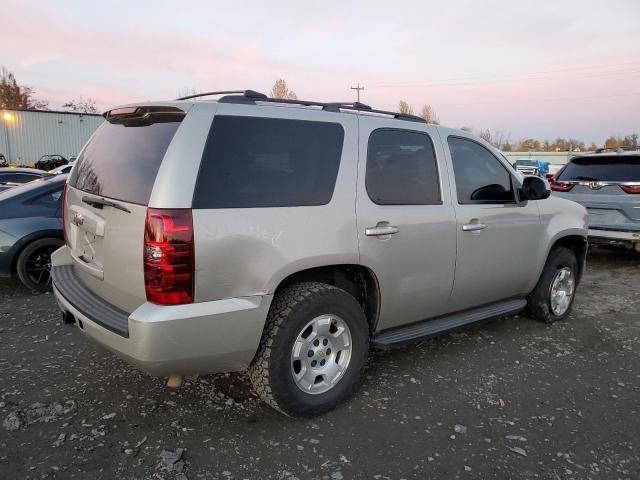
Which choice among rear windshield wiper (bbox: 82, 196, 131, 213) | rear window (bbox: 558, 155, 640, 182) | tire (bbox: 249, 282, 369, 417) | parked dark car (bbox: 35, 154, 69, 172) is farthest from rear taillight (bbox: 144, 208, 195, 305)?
parked dark car (bbox: 35, 154, 69, 172)

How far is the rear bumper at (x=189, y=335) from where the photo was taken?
2.45 meters

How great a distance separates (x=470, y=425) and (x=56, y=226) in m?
5.02

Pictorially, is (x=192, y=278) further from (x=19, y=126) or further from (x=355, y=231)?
(x=19, y=126)

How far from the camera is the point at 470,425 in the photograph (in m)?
3.04

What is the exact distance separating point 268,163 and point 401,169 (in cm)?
107

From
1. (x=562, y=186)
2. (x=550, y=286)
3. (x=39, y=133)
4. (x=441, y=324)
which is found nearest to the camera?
(x=441, y=324)

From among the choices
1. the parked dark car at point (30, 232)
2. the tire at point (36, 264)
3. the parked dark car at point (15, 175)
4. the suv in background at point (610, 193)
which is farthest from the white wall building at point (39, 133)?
the suv in background at point (610, 193)

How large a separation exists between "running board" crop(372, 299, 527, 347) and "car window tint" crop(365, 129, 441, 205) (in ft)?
3.04

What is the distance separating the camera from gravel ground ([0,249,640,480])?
2617 millimetres

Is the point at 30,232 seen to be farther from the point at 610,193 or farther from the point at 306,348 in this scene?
the point at 610,193

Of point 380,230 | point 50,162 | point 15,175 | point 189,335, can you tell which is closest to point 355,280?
point 380,230

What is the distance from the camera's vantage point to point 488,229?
3.88 m

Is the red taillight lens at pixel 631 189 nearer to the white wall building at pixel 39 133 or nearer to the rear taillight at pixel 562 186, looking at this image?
the rear taillight at pixel 562 186

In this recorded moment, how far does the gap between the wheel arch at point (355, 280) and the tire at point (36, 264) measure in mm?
4026
